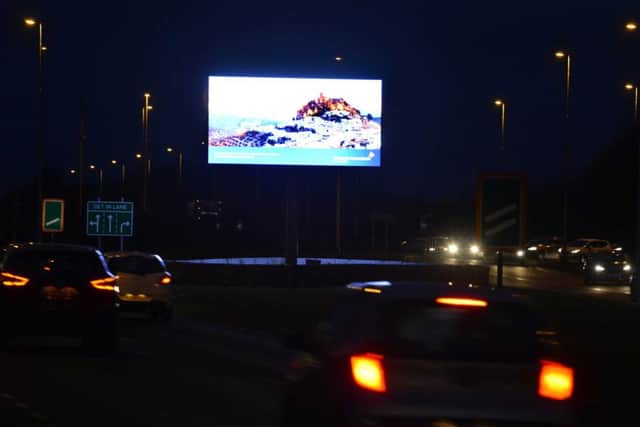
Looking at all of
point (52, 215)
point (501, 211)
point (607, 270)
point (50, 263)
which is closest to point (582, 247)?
point (607, 270)

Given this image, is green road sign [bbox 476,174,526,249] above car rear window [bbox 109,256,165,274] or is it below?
above

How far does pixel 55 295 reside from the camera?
19.9 m

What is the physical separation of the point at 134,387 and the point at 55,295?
473cm

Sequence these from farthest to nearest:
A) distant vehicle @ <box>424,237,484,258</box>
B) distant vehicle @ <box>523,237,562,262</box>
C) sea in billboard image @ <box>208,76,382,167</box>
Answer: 1. distant vehicle @ <box>523,237,562,262</box>
2. distant vehicle @ <box>424,237,484,258</box>
3. sea in billboard image @ <box>208,76,382,167</box>

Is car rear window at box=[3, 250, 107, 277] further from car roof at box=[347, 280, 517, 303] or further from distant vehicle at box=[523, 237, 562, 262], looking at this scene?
distant vehicle at box=[523, 237, 562, 262]

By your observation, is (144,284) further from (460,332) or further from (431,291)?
(460,332)

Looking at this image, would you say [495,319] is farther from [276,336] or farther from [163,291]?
[163,291]

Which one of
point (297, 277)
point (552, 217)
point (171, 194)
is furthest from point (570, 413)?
point (171, 194)

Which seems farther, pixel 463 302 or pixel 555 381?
pixel 463 302

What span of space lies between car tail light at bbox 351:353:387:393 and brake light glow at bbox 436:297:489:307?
1.98 feet

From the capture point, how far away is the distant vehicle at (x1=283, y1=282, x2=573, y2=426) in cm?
820

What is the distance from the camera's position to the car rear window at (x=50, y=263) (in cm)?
2003

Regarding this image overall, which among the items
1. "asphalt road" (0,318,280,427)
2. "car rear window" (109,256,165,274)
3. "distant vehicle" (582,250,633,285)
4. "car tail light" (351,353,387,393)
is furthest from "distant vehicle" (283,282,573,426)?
"distant vehicle" (582,250,633,285)

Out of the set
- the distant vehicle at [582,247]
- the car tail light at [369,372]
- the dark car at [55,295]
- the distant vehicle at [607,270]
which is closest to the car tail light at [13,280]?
the dark car at [55,295]
